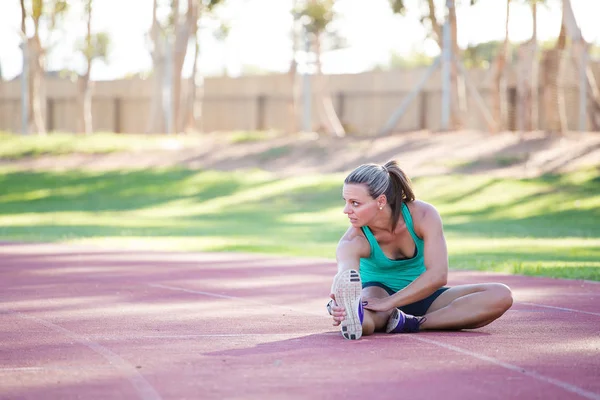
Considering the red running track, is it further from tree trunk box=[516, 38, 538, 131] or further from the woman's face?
tree trunk box=[516, 38, 538, 131]

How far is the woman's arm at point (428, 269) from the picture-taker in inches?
312

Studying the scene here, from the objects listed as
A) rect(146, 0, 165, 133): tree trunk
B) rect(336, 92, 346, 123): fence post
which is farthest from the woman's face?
rect(336, 92, 346, 123): fence post

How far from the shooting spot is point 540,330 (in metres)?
8.67

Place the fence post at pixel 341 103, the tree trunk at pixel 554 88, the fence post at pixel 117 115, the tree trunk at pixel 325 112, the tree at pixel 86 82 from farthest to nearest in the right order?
the fence post at pixel 117 115
the fence post at pixel 341 103
the tree at pixel 86 82
the tree trunk at pixel 325 112
the tree trunk at pixel 554 88

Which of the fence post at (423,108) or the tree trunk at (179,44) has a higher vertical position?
the tree trunk at (179,44)

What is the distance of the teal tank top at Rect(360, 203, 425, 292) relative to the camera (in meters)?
8.16

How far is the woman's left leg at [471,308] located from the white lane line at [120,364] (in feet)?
8.52

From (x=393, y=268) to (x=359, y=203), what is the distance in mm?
799

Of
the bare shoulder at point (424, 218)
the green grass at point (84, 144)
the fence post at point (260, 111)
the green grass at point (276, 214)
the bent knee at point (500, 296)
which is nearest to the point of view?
the bare shoulder at point (424, 218)

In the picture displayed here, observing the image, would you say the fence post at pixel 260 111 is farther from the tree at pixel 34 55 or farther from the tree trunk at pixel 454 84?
the tree trunk at pixel 454 84

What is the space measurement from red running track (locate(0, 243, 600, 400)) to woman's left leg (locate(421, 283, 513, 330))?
0.40 feet

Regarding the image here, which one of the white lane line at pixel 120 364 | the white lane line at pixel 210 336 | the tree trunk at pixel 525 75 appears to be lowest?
the white lane line at pixel 210 336

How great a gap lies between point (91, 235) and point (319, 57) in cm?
2161

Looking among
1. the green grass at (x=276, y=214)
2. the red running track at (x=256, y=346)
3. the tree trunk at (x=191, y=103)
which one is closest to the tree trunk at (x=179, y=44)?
the tree trunk at (x=191, y=103)
